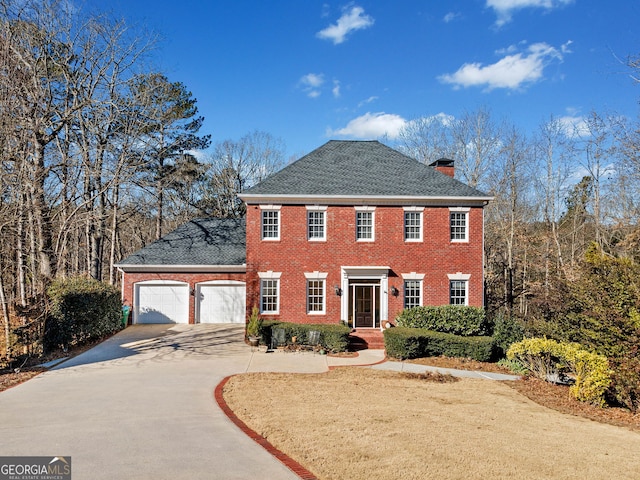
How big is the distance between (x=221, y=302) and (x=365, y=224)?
30.6ft

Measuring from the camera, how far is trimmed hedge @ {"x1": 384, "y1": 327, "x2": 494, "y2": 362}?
1680cm

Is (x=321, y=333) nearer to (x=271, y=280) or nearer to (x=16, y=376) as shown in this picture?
(x=271, y=280)

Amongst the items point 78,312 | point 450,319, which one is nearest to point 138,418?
point 78,312

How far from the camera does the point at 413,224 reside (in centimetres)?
2108

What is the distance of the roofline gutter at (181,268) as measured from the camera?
23578mm

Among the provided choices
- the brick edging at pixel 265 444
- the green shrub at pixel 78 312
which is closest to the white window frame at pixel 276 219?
the green shrub at pixel 78 312

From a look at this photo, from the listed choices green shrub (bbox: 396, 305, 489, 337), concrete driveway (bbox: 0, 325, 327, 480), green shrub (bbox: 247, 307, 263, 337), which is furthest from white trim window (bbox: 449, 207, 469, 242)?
green shrub (bbox: 247, 307, 263, 337)

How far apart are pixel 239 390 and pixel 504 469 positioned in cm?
692

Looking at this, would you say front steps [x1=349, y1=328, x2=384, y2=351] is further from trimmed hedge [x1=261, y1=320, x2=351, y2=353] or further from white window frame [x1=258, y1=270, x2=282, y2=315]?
white window frame [x1=258, y1=270, x2=282, y2=315]

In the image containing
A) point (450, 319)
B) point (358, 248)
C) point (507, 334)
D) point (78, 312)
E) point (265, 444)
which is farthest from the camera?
point (358, 248)

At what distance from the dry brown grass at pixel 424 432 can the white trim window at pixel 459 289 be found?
8.11m

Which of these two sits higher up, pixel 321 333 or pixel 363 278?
pixel 363 278

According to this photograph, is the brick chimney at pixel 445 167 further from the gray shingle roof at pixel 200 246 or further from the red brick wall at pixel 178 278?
the red brick wall at pixel 178 278

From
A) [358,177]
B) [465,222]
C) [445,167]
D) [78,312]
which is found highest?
[445,167]
